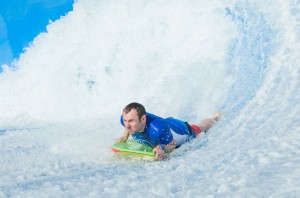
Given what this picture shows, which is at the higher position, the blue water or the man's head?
the blue water

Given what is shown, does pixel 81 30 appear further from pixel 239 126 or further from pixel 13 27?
pixel 239 126

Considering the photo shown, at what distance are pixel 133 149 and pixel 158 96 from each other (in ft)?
8.00

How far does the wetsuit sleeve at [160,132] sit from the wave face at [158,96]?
0.16m

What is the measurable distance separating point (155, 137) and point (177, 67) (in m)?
2.97

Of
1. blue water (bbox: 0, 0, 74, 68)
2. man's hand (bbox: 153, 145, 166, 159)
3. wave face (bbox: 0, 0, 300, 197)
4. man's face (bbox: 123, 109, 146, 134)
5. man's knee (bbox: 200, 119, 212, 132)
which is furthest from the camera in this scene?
blue water (bbox: 0, 0, 74, 68)

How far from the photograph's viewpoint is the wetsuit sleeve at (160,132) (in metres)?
3.50

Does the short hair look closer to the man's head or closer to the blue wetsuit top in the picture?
the man's head

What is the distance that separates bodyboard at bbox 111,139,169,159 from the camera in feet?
11.0

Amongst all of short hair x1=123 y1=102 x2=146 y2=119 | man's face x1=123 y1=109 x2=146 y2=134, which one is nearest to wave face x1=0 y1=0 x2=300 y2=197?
man's face x1=123 y1=109 x2=146 y2=134

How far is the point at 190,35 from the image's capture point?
276 inches

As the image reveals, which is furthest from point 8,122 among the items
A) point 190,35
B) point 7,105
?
point 190,35

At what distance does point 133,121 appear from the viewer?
11.5 feet

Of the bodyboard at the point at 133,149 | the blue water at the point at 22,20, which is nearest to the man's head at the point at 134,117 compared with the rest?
the bodyboard at the point at 133,149

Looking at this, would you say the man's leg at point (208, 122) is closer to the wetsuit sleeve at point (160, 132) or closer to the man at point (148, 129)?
the man at point (148, 129)
